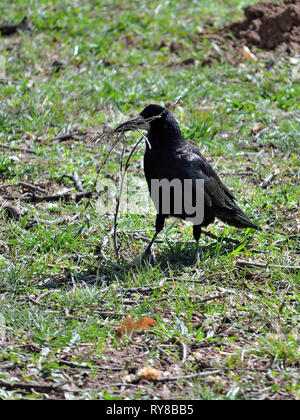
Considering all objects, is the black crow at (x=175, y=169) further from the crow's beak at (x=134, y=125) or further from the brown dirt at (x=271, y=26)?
the brown dirt at (x=271, y=26)

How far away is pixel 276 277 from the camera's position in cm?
447

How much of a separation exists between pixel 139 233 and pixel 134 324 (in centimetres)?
150

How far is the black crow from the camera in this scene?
4.70m

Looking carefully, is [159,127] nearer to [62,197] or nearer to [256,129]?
[62,197]

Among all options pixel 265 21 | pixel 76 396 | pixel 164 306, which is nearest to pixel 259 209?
pixel 164 306

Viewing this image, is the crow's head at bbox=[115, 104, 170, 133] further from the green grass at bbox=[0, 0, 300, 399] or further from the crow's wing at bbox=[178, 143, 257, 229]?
the green grass at bbox=[0, 0, 300, 399]

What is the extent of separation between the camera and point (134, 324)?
3.88 metres

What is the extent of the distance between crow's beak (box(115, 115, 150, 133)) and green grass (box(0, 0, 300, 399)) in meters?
0.89

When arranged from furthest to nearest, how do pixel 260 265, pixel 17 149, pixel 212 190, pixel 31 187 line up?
pixel 17 149 → pixel 31 187 → pixel 212 190 → pixel 260 265

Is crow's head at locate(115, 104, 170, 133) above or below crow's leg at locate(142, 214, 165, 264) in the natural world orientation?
above

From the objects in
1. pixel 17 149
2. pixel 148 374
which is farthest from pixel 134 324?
pixel 17 149

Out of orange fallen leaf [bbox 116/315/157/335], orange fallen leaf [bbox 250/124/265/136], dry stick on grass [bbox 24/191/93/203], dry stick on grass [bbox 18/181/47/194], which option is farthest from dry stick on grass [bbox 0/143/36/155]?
orange fallen leaf [bbox 116/315/157/335]
